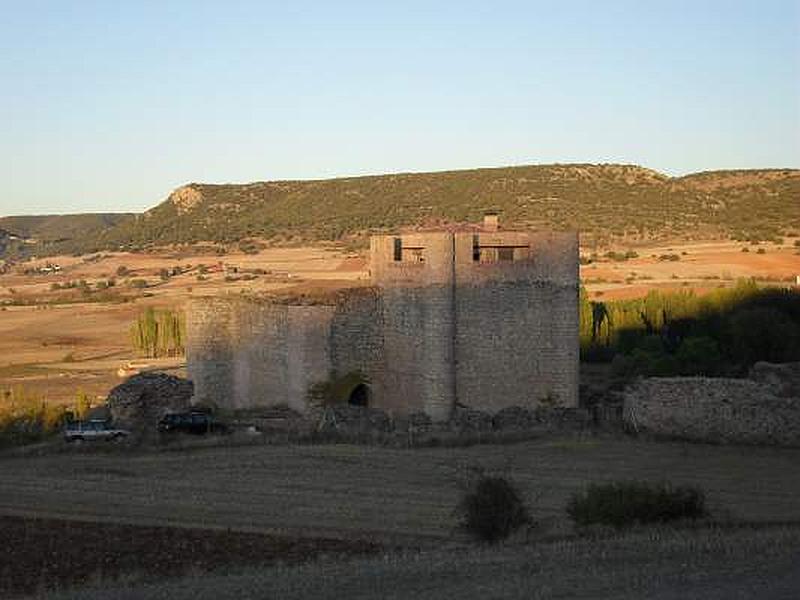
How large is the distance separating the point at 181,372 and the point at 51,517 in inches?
989

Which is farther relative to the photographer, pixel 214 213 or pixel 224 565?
pixel 214 213

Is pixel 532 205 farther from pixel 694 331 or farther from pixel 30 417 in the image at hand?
pixel 30 417

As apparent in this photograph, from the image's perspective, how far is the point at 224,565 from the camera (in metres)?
15.5

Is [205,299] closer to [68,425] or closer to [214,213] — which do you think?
→ [68,425]

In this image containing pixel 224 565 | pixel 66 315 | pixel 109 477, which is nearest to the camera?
pixel 224 565

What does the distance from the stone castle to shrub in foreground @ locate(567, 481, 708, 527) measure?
8.75 meters

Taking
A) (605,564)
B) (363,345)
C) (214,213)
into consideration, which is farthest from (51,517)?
(214,213)

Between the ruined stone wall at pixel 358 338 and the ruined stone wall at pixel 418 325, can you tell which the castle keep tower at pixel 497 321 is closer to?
the ruined stone wall at pixel 418 325

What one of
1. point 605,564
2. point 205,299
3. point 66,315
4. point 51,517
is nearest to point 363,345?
point 205,299

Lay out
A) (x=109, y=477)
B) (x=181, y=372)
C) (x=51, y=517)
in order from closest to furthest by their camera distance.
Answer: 1. (x=51, y=517)
2. (x=109, y=477)
3. (x=181, y=372)

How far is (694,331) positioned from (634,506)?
84.6 ft

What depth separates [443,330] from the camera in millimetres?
25547

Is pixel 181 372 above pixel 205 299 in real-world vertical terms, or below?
below

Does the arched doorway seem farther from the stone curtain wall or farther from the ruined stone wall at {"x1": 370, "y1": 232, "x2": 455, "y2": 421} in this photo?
the stone curtain wall
